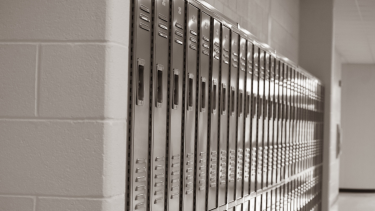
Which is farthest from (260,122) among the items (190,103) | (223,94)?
(190,103)

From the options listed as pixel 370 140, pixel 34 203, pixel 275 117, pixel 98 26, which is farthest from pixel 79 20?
pixel 370 140

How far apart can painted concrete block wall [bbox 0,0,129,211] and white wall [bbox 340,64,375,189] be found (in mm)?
13883

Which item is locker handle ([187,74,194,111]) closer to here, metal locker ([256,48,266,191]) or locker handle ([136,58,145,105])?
locker handle ([136,58,145,105])

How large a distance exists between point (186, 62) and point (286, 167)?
3182 mm

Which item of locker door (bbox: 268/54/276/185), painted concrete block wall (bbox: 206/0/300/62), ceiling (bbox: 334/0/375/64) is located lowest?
locker door (bbox: 268/54/276/185)

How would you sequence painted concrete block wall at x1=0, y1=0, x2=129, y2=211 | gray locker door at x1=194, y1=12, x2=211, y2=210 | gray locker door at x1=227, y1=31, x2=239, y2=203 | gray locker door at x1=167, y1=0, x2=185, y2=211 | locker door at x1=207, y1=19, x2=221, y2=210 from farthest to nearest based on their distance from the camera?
gray locker door at x1=227, y1=31, x2=239, y2=203 < locker door at x1=207, y1=19, x2=221, y2=210 < gray locker door at x1=194, y1=12, x2=211, y2=210 < gray locker door at x1=167, y1=0, x2=185, y2=211 < painted concrete block wall at x1=0, y1=0, x2=129, y2=211

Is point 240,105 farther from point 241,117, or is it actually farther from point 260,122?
point 260,122

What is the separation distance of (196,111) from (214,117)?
31 centimetres

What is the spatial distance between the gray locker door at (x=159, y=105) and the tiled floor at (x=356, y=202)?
1030cm

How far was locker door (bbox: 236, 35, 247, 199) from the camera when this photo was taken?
A: 374cm

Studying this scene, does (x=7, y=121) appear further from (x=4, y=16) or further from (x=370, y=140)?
(x=370, y=140)

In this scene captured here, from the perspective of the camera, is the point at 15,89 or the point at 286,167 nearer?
the point at 15,89

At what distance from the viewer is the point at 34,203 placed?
2135mm

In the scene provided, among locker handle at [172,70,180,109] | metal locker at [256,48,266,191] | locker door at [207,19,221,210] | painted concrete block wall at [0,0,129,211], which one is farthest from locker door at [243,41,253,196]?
painted concrete block wall at [0,0,129,211]
